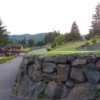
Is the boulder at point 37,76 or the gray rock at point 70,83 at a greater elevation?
the boulder at point 37,76

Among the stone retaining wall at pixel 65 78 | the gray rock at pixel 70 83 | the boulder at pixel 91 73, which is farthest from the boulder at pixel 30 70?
the boulder at pixel 91 73

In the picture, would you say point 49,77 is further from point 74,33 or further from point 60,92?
point 74,33

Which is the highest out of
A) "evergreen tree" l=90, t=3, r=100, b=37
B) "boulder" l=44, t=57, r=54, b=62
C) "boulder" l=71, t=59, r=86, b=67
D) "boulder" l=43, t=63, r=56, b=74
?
"evergreen tree" l=90, t=3, r=100, b=37

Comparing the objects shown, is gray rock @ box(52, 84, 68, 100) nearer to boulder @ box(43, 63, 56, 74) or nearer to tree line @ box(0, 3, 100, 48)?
boulder @ box(43, 63, 56, 74)

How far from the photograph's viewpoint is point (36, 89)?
9.71 meters

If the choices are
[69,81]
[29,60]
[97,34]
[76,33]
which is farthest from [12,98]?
[76,33]

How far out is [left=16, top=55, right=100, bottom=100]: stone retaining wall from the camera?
8391mm

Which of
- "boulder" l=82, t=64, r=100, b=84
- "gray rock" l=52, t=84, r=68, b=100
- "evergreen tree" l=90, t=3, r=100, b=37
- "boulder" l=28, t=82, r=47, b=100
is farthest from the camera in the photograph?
"evergreen tree" l=90, t=3, r=100, b=37

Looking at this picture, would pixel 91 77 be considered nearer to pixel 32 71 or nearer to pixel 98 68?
pixel 98 68

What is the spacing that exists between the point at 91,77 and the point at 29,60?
3.05 m

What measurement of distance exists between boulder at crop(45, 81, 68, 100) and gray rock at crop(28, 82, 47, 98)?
0.37m

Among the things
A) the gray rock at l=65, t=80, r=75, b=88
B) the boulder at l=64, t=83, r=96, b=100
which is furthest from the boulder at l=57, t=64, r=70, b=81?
the boulder at l=64, t=83, r=96, b=100

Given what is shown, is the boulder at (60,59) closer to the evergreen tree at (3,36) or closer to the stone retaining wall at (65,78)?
the stone retaining wall at (65,78)

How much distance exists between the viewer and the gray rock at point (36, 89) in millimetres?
9562
